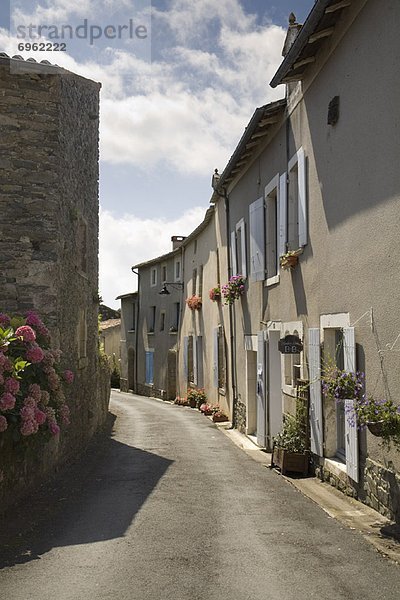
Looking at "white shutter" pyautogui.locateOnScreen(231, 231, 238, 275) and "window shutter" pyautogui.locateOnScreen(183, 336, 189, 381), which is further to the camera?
"window shutter" pyautogui.locateOnScreen(183, 336, 189, 381)

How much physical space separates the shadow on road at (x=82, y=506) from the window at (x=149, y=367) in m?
17.7

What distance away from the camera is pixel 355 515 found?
6.38 metres

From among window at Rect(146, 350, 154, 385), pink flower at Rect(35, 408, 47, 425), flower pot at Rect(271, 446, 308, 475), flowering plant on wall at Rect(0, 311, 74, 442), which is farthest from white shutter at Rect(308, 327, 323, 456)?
window at Rect(146, 350, 154, 385)

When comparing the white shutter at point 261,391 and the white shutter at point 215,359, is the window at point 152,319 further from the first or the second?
the white shutter at point 261,391

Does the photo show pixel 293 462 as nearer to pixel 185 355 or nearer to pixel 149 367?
pixel 185 355

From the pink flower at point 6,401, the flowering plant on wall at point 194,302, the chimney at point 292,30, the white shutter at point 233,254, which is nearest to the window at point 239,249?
the white shutter at point 233,254

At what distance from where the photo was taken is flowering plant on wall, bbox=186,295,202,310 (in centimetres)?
2073

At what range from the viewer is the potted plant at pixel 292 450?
8734 mm

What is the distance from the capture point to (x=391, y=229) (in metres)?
5.96

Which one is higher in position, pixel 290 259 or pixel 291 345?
pixel 290 259

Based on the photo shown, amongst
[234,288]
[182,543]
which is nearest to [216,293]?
[234,288]

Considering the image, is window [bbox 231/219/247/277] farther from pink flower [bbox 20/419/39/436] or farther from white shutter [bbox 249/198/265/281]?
pink flower [bbox 20/419/39/436]

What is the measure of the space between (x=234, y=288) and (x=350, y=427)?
6.81 meters

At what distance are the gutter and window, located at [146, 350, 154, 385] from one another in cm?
2092
